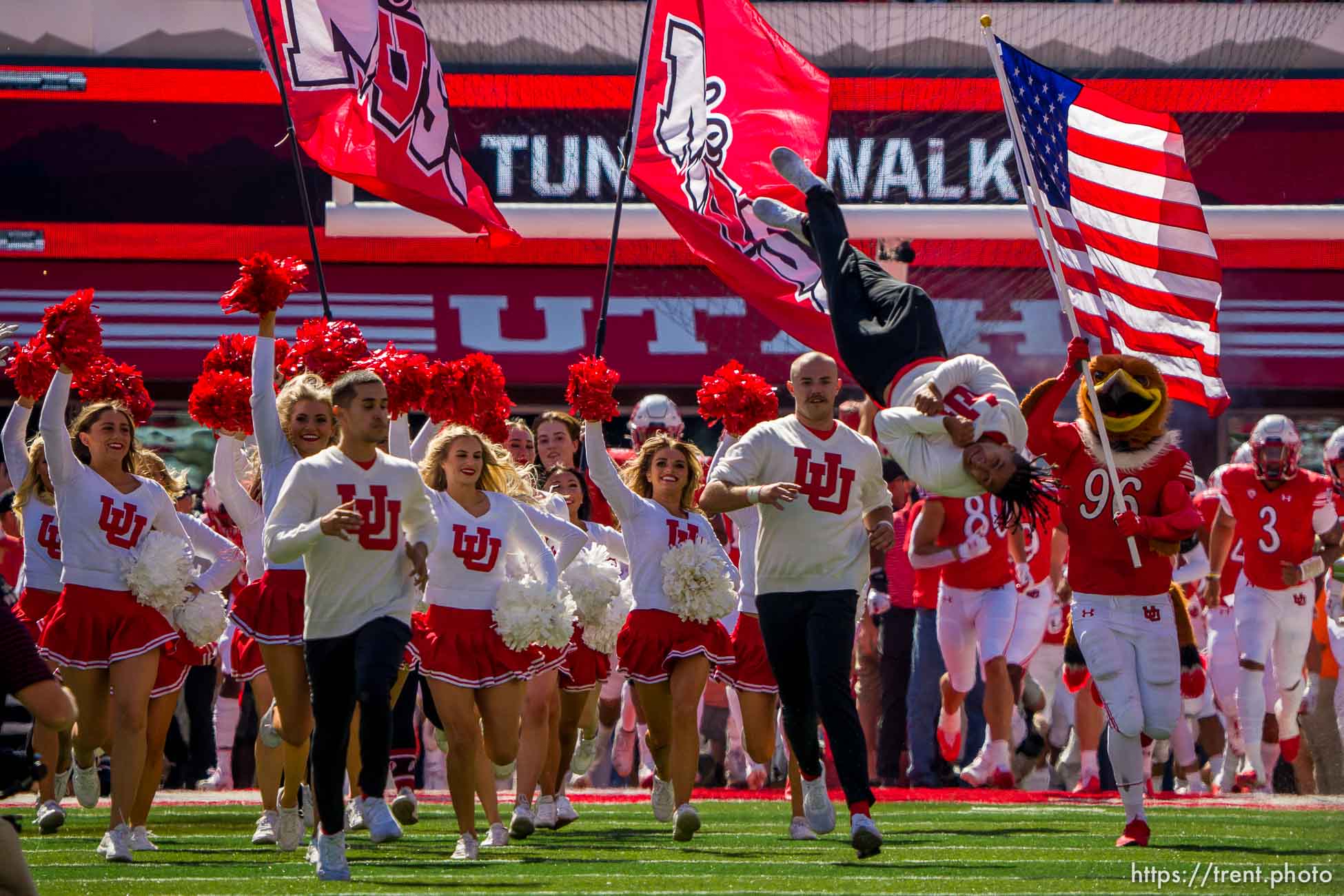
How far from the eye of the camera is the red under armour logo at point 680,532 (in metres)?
9.68

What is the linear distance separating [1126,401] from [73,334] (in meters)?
4.70

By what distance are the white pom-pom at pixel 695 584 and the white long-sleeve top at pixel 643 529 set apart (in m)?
A: 0.08

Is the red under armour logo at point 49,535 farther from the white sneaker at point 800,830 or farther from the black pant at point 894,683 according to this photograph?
the black pant at point 894,683

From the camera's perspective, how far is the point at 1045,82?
9430 millimetres

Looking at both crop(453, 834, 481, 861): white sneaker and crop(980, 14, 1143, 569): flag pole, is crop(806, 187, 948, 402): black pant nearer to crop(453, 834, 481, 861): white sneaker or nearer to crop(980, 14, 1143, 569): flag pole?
crop(980, 14, 1143, 569): flag pole

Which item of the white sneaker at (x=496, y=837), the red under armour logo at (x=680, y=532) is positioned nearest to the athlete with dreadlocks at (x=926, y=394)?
the red under armour logo at (x=680, y=532)

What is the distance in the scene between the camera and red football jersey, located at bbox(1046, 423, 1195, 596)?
8.54m

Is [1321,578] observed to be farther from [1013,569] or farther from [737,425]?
[737,425]

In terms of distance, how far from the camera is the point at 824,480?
8320 mm

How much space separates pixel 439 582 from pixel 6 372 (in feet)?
7.58

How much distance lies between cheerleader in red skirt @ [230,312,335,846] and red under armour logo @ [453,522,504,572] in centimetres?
72

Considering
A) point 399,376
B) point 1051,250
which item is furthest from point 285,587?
point 1051,250

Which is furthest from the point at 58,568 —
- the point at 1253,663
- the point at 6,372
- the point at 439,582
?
the point at 1253,663

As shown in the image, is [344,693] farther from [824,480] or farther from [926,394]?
[926,394]
